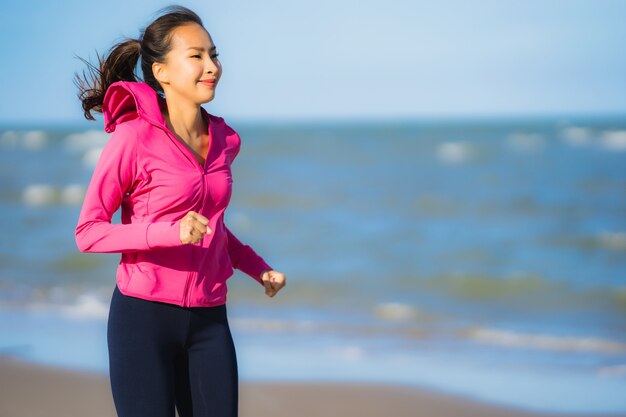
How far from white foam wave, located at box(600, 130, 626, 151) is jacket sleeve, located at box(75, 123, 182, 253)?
1802 centimetres

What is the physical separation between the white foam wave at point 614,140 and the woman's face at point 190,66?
17.8m

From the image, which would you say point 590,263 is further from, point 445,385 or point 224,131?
point 224,131

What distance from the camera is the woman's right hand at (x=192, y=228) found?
2.37 meters

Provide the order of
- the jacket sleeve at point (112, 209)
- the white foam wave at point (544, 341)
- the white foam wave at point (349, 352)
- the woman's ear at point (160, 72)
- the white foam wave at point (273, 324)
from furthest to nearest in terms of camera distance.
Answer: the white foam wave at point (273, 324)
the white foam wave at point (544, 341)
the white foam wave at point (349, 352)
the woman's ear at point (160, 72)
the jacket sleeve at point (112, 209)

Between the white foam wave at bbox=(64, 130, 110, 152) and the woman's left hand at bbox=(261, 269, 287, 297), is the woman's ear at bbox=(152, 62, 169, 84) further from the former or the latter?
the white foam wave at bbox=(64, 130, 110, 152)

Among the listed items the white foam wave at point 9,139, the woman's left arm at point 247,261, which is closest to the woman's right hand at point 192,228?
the woman's left arm at point 247,261

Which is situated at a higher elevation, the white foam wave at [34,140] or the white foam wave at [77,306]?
the white foam wave at [34,140]

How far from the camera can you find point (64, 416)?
4984mm

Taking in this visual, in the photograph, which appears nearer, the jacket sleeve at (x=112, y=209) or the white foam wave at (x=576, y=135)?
the jacket sleeve at (x=112, y=209)

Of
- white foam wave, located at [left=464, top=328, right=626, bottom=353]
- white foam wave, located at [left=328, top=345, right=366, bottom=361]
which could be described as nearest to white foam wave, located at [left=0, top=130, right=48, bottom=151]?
white foam wave, located at [left=464, top=328, right=626, bottom=353]

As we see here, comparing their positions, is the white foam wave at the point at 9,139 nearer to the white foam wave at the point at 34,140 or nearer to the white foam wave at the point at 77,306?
the white foam wave at the point at 34,140

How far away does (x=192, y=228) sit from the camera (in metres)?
2.37

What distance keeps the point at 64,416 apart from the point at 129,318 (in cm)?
263

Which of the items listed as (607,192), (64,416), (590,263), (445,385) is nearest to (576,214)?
(607,192)
